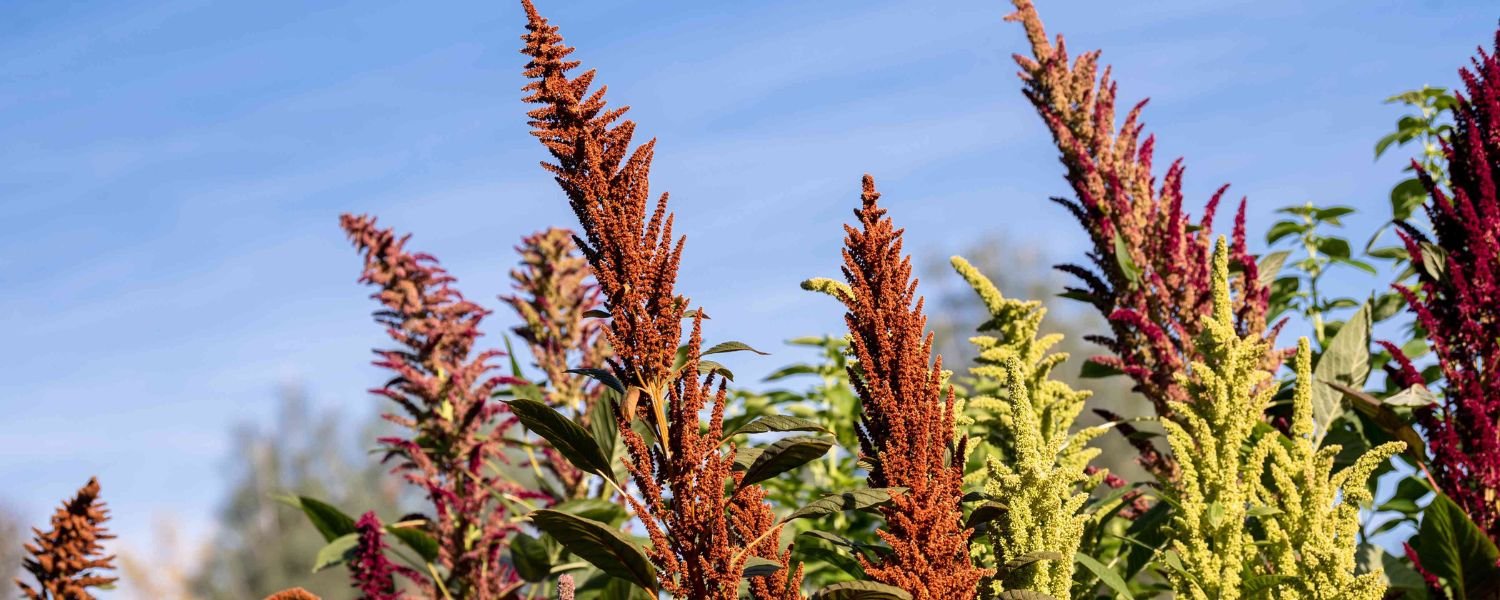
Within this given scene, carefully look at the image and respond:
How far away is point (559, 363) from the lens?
5.54 meters

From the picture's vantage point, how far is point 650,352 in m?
2.35

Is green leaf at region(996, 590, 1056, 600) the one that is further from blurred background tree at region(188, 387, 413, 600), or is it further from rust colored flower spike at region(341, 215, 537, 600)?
blurred background tree at region(188, 387, 413, 600)

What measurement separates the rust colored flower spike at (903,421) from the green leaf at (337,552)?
2165mm

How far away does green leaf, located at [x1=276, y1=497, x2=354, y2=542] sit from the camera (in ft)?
14.4

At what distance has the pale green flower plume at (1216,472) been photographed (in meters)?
2.87

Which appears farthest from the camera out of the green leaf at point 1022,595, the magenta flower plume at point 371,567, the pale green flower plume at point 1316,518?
the magenta flower plume at point 371,567

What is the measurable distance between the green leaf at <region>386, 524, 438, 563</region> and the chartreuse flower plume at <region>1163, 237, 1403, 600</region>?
245 centimetres

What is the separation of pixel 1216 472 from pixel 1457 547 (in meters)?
0.77

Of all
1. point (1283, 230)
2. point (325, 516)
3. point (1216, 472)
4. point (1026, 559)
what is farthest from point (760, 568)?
point (1283, 230)

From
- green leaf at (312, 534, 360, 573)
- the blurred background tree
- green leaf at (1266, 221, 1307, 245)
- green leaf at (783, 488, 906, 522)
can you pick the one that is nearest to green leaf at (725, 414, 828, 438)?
green leaf at (783, 488, 906, 522)

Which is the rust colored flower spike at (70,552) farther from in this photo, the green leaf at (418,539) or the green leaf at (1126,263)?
the green leaf at (1126,263)

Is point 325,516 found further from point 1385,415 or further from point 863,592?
point 1385,415

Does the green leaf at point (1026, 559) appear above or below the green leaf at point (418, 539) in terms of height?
below

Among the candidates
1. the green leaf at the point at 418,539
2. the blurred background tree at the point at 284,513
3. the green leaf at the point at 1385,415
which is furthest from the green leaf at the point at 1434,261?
the blurred background tree at the point at 284,513
